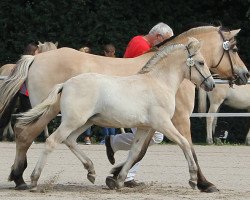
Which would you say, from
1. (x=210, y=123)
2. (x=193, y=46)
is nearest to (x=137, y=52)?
(x=193, y=46)

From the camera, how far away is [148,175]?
13.3 m

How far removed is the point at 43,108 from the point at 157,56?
137cm

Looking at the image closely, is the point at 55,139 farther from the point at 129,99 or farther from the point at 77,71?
the point at 77,71

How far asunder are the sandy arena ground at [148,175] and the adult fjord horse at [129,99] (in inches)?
12.0

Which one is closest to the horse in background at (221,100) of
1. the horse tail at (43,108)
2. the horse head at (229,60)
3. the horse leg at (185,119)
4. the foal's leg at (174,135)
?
the horse head at (229,60)

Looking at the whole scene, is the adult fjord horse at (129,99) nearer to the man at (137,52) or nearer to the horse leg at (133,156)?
the horse leg at (133,156)

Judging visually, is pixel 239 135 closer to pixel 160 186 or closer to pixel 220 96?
pixel 220 96

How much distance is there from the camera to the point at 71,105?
10750 mm

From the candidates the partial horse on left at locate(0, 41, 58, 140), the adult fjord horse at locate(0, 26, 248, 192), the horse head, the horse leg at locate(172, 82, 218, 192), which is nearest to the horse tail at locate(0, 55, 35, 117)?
the adult fjord horse at locate(0, 26, 248, 192)

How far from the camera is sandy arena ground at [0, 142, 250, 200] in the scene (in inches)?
431

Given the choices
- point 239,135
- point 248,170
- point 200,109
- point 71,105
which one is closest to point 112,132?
point 200,109

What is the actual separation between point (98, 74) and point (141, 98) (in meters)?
0.54

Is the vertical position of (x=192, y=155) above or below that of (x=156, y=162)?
above

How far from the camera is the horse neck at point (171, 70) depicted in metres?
11.3
